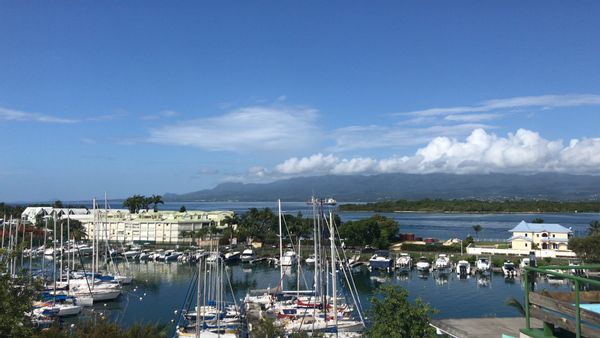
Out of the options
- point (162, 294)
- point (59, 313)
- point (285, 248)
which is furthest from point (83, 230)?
point (59, 313)

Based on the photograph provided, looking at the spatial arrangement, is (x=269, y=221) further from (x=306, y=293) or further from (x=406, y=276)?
(x=306, y=293)

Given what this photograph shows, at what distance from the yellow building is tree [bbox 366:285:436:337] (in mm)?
52510

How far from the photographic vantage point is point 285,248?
72750 millimetres

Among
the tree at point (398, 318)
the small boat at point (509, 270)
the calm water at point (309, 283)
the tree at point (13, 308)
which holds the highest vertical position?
the tree at point (13, 308)

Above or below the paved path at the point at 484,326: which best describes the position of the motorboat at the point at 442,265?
below

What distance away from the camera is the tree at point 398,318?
14.8 meters

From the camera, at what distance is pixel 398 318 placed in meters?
14.9

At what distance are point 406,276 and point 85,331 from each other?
40.0 meters

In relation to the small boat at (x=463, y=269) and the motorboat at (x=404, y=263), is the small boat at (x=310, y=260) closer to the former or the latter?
the motorboat at (x=404, y=263)

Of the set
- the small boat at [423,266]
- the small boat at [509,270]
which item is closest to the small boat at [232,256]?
the small boat at [423,266]

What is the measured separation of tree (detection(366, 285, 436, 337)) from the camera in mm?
14812

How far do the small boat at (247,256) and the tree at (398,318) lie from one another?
51111 mm

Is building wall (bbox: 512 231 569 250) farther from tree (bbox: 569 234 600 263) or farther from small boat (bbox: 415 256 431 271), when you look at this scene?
small boat (bbox: 415 256 431 271)

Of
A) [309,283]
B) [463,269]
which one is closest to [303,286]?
[309,283]
